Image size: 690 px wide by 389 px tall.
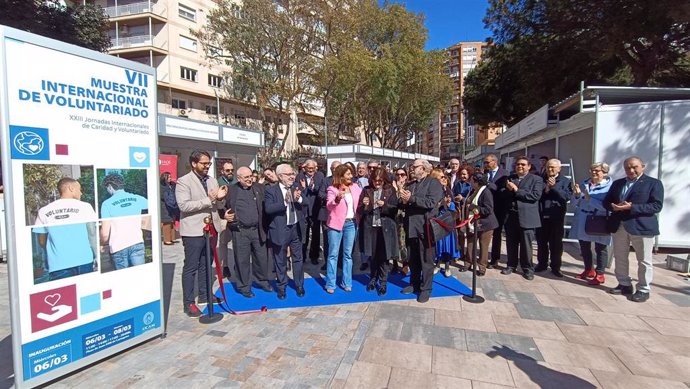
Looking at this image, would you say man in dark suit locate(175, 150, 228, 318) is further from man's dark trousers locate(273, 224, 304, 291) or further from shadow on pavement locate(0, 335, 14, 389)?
shadow on pavement locate(0, 335, 14, 389)

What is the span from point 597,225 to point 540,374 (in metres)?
2.99

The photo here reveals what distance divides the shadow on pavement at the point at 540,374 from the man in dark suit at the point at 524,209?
2.78 m

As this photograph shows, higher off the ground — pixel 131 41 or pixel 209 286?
pixel 131 41

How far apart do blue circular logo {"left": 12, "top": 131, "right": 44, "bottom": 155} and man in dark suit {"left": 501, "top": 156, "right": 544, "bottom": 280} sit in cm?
574

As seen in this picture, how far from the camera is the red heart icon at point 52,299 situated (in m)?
2.75

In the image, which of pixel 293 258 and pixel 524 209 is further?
pixel 524 209

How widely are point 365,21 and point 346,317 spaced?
79.6 feet

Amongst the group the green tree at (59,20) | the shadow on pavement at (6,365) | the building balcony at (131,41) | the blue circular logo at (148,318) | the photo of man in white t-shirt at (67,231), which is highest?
the building balcony at (131,41)

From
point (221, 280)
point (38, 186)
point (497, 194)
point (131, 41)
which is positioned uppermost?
→ point (131, 41)

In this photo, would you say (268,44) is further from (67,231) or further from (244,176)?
(67,231)

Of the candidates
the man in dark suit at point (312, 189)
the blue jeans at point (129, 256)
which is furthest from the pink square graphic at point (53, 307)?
the man in dark suit at point (312, 189)

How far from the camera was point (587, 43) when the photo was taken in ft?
39.1

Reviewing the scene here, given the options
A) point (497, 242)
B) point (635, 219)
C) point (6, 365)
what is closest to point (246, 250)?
point (6, 365)

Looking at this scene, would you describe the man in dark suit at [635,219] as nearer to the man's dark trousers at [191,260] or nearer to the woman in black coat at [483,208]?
the woman in black coat at [483,208]
